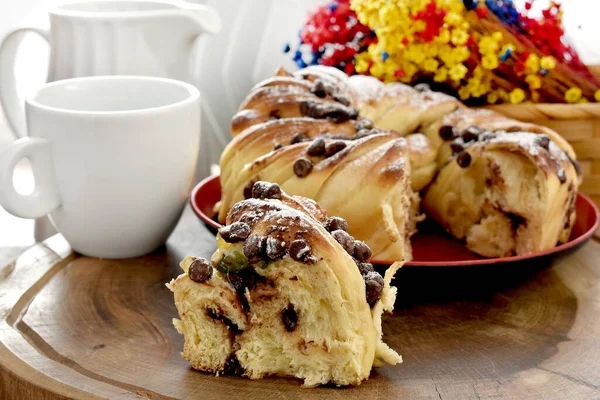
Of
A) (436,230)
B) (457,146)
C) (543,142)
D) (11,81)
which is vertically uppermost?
(543,142)

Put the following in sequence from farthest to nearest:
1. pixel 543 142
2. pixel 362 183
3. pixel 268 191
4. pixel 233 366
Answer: pixel 543 142 → pixel 362 183 → pixel 268 191 → pixel 233 366

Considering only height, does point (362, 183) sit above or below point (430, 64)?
below

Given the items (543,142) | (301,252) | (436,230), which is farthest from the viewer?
(436,230)

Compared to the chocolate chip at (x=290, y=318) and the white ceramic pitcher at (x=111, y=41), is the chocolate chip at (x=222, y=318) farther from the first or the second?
the white ceramic pitcher at (x=111, y=41)

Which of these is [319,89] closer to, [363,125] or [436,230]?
[363,125]

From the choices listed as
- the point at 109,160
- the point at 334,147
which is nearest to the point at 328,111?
the point at 334,147

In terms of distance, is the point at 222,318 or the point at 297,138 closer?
the point at 222,318

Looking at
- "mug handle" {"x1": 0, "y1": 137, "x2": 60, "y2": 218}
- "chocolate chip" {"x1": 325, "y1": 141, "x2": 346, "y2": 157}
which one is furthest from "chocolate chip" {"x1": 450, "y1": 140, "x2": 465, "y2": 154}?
"mug handle" {"x1": 0, "y1": 137, "x2": 60, "y2": 218}

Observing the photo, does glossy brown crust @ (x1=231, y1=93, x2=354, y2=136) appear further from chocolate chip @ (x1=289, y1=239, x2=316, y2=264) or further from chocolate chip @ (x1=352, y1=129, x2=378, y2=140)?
chocolate chip @ (x1=289, y1=239, x2=316, y2=264)
